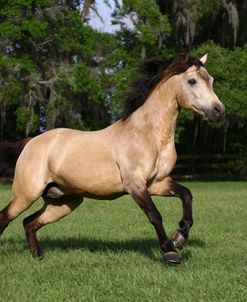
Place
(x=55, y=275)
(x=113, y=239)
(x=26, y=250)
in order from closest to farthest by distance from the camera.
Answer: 1. (x=55, y=275)
2. (x=26, y=250)
3. (x=113, y=239)

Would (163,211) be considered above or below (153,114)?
below

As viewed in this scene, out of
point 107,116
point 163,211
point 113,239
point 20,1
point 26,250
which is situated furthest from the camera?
point 107,116

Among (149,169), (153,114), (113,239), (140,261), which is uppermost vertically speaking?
(153,114)

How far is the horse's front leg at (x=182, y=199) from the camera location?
685 centimetres

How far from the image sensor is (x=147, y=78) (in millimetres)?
7316

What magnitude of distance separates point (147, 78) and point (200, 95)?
0.85 m

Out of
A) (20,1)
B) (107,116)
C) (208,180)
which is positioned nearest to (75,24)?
(20,1)

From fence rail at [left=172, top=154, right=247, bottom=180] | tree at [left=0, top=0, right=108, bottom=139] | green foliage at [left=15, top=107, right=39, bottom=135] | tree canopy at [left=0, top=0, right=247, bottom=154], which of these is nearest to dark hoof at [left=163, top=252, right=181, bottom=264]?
tree canopy at [left=0, top=0, right=247, bottom=154]

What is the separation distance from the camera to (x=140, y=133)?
6.91m

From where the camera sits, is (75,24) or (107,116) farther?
(107,116)

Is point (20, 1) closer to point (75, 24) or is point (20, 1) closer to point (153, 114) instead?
point (75, 24)

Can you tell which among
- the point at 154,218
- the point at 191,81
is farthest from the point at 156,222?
the point at 191,81

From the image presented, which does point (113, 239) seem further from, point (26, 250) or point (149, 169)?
point (149, 169)

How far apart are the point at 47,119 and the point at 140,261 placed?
2133 centimetres
